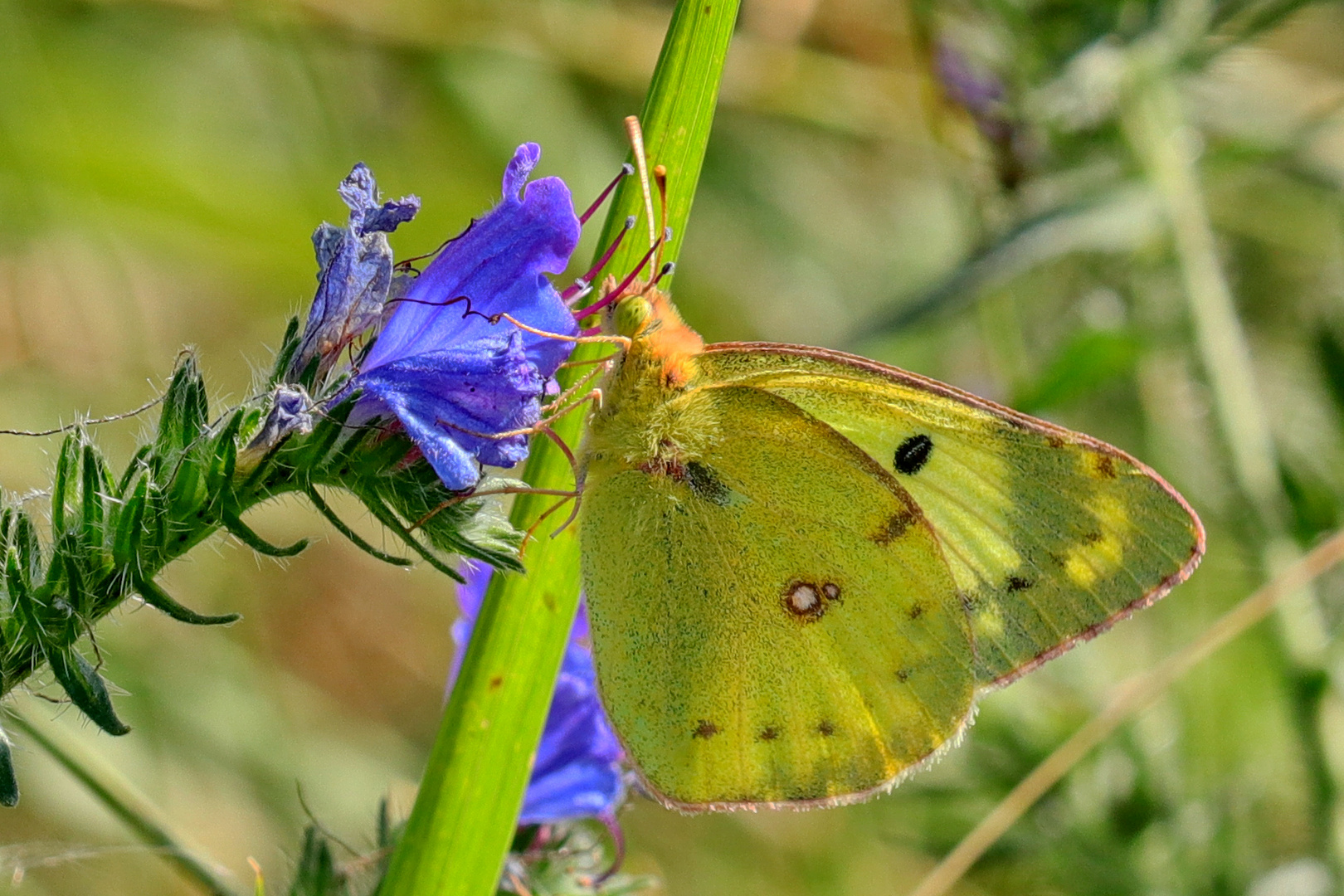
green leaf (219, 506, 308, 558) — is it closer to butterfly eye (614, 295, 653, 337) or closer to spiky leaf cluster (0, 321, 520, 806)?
spiky leaf cluster (0, 321, 520, 806)

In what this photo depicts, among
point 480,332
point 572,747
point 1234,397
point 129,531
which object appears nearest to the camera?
point 129,531

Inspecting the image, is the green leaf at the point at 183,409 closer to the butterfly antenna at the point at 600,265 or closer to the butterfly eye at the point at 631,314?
the butterfly antenna at the point at 600,265

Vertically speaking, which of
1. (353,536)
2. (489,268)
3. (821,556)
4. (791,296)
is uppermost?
(791,296)

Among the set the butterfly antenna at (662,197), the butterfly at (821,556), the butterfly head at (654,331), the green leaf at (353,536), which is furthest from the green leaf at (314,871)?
the butterfly antenna at (662,197)

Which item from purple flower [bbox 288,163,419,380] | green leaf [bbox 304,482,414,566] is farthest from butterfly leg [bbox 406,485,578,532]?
purple flower [bbox 288,163,419,380]

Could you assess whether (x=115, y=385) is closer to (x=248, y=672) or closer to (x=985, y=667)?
(x=248, y=672)

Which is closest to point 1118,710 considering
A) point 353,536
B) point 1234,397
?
point 1234,397

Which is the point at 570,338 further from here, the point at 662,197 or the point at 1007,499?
the point at 1007,499
